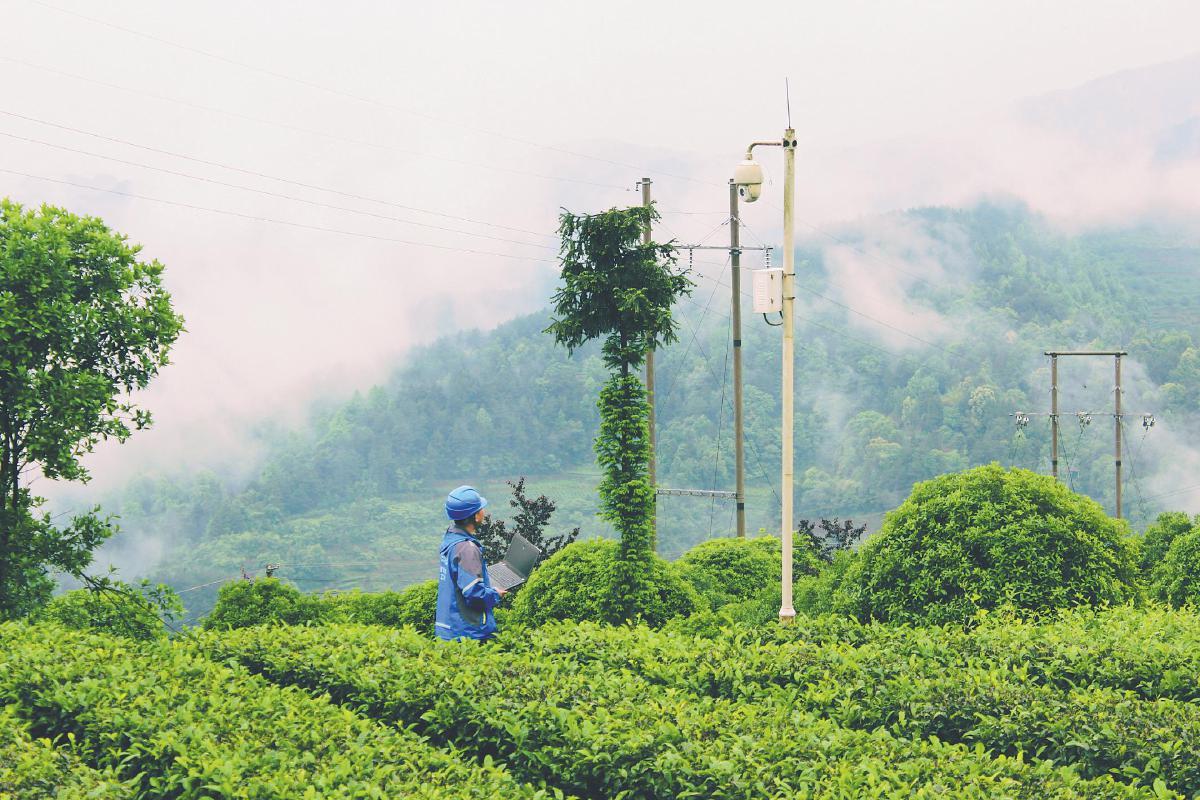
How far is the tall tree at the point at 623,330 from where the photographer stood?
11494 mm

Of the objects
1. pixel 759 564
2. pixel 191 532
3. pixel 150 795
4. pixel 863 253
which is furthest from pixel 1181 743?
pixel 863 253

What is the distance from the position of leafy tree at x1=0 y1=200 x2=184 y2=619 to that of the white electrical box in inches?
220

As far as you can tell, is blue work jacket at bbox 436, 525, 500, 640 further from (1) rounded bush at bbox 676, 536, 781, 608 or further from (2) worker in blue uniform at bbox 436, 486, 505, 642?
(1) rounded bush at bbox 676, 536, 781, 608

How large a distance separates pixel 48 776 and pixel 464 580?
9.85 feet

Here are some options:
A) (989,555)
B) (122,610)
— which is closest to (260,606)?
(122,610)

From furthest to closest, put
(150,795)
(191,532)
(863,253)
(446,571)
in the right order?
1. (863,253)
2. (191,532)
3. (446,571)
4. (150,795)

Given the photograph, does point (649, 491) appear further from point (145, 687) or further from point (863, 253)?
point (863, 253)

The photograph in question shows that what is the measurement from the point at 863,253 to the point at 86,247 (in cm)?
10386

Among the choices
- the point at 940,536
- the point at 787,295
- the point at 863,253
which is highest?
the point at 863,253

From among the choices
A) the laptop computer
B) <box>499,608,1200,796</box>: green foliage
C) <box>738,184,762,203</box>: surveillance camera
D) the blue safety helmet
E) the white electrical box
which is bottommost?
<box>499,608,1200,796</box>: green foliage

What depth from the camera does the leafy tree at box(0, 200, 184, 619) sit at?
985 cm

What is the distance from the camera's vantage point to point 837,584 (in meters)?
9.95

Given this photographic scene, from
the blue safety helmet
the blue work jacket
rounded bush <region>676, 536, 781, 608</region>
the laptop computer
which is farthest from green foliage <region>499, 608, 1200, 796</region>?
rounded bush <region>676, 536, 781, 608</region>

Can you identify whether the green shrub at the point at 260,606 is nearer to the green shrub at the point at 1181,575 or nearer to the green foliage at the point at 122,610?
the green foliage at the point at 122,610
